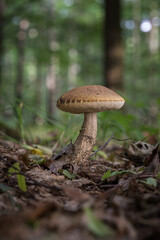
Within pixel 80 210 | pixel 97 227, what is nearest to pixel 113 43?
pixel 80 210

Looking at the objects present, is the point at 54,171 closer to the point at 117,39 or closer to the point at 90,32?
the point at 117,39

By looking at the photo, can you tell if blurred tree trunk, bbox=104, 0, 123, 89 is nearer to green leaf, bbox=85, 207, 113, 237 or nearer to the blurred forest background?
the blurred forest background

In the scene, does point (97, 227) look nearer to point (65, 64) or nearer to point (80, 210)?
point (80, 210)

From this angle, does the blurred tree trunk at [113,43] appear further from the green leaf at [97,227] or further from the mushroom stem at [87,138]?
the green leaf at [97,227]

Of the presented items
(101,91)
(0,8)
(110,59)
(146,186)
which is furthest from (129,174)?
(0,8)

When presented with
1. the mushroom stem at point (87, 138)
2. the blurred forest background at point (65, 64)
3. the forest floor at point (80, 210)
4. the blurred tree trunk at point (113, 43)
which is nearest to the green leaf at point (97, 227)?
the forest floor at point (80, 210)

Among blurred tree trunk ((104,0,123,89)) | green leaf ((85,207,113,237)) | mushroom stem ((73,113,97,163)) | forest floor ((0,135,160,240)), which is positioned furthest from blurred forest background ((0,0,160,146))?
green leaf ((85,207,113,237))
